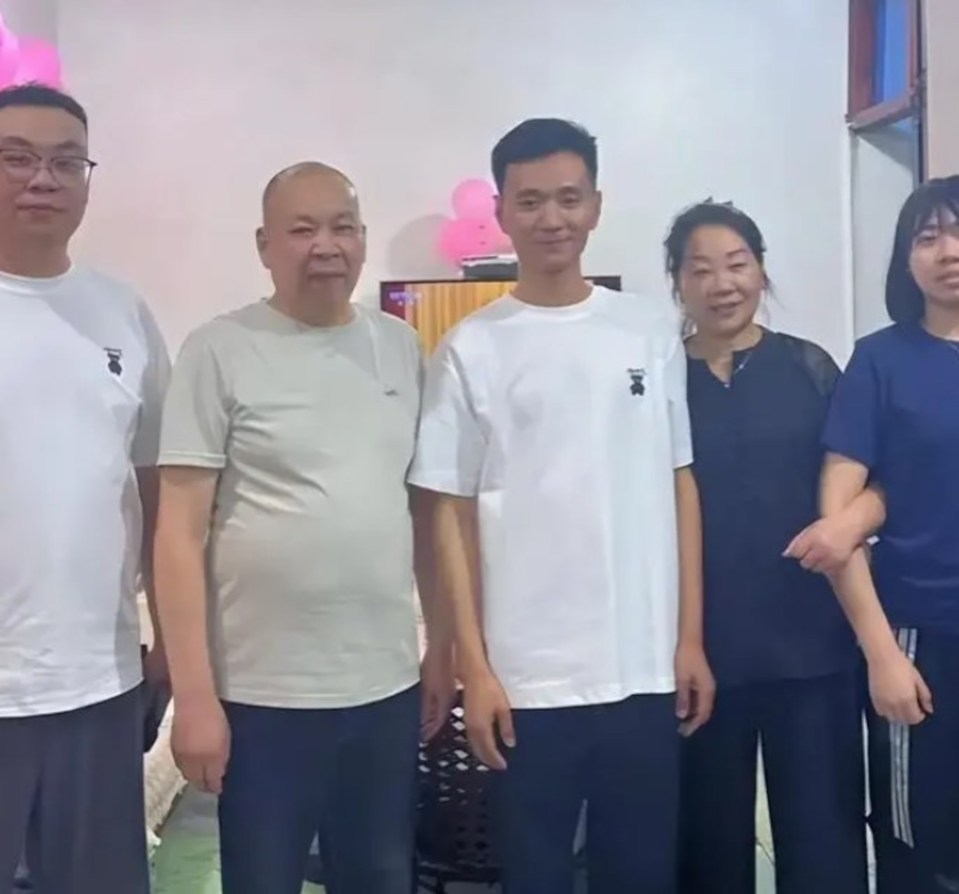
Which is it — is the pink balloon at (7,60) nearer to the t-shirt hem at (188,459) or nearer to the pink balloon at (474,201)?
the pink balloon at (474,201)

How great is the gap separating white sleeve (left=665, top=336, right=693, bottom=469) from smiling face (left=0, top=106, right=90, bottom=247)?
85cm

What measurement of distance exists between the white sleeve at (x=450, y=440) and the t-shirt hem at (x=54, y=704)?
0.50m

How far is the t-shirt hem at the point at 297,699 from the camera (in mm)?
1535

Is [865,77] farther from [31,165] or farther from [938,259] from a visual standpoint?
[31,165]

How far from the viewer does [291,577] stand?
1539 millimetres

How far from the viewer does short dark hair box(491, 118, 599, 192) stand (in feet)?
5.41

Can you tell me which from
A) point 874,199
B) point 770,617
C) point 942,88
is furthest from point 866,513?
point 874,199

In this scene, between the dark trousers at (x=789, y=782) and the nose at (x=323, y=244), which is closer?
the nose at (x=323, y=244)

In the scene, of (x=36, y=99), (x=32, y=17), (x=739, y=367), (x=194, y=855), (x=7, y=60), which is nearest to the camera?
(x=36, y=99)

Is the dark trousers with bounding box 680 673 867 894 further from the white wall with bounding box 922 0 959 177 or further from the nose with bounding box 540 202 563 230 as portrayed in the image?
the white wall with bounding box 922 0 959 177

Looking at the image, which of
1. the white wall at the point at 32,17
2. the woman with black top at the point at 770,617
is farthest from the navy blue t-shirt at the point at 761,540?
the white wall at the point at 32,17

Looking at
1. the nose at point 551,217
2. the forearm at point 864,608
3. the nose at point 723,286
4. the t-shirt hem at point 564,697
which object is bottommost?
the t-shirt hem at point 564,697

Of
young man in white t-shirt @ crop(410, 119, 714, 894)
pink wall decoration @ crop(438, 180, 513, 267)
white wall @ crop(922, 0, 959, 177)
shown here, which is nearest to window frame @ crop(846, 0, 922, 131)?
white wall @ crop(922, 0, 959, 177)

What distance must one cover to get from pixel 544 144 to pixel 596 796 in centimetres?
91
